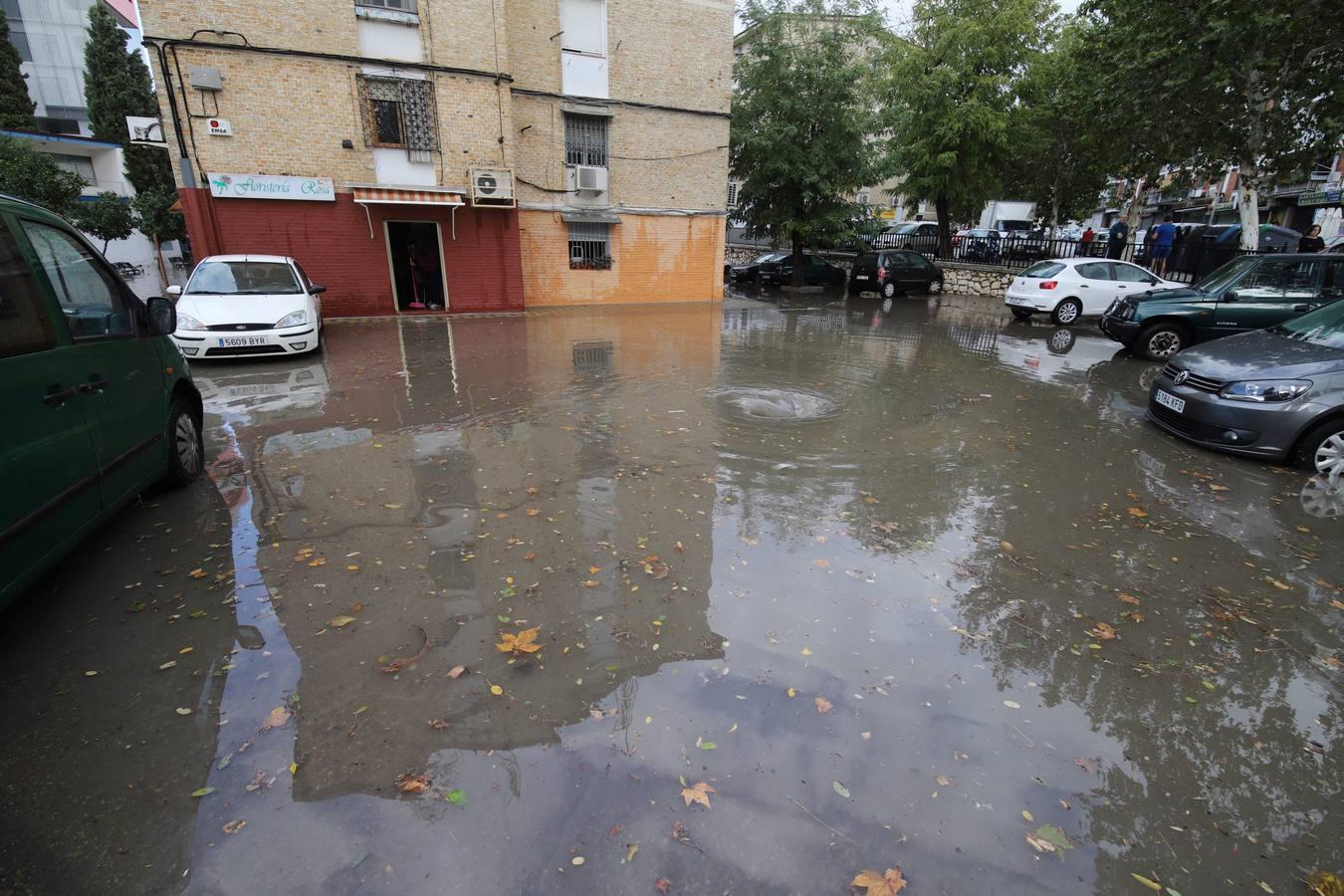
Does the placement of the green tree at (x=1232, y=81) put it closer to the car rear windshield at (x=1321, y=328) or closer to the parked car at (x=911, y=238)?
the car rear windshield at (x=1321, y=328)

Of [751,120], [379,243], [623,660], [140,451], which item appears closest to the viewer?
[623,660]

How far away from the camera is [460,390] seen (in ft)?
28.1

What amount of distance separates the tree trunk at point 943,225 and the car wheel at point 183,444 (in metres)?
24.1

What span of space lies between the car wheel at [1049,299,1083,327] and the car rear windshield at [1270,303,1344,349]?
951 cm

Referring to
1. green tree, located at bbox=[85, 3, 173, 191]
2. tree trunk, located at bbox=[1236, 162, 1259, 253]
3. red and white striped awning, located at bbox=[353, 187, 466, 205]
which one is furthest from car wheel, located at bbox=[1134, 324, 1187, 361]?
green tree, located at bbox=[85, 3, 173, 191]

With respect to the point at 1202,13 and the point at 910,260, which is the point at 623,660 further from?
the point at 910,260

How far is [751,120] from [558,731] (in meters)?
23.4

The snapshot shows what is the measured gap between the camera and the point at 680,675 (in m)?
3.16

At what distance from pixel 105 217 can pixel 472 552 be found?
26.8 meters

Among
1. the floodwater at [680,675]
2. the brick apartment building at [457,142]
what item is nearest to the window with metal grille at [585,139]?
the brick apartment building at [457,142]

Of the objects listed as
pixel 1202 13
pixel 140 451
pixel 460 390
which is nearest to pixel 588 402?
pixel 460 390

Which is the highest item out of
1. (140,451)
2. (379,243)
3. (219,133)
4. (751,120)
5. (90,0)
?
(90,0)

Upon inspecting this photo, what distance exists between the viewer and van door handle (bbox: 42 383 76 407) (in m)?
3.23

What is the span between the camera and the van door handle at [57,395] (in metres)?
3.23
